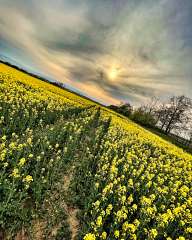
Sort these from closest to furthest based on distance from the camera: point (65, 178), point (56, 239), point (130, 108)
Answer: point (56, 239) → point (65, 178) → point (130, 108)

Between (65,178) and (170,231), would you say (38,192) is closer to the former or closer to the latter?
(65,178)

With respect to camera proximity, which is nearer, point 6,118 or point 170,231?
point 170,231

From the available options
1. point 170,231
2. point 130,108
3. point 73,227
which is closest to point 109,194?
point 73,227

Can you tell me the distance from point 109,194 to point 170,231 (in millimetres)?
2176

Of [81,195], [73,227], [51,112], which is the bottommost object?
[73,227]

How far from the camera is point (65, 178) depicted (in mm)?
8211

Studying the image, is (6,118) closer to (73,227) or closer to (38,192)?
(38,192)

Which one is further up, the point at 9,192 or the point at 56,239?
the point at 9,192

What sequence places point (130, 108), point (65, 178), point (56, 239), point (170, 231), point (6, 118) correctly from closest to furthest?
point (56, 239) < point (170, 231) < point (65, 178) < point (6, 118) < point (130, 108)

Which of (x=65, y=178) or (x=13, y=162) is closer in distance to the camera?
(x=13, y=162)

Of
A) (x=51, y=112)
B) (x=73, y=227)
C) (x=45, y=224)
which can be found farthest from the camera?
(x=51, y=112)

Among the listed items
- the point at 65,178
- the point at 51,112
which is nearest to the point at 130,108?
the point at 51,112

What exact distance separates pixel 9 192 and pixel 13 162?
1.65 m

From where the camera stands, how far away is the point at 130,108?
95.7 metres
